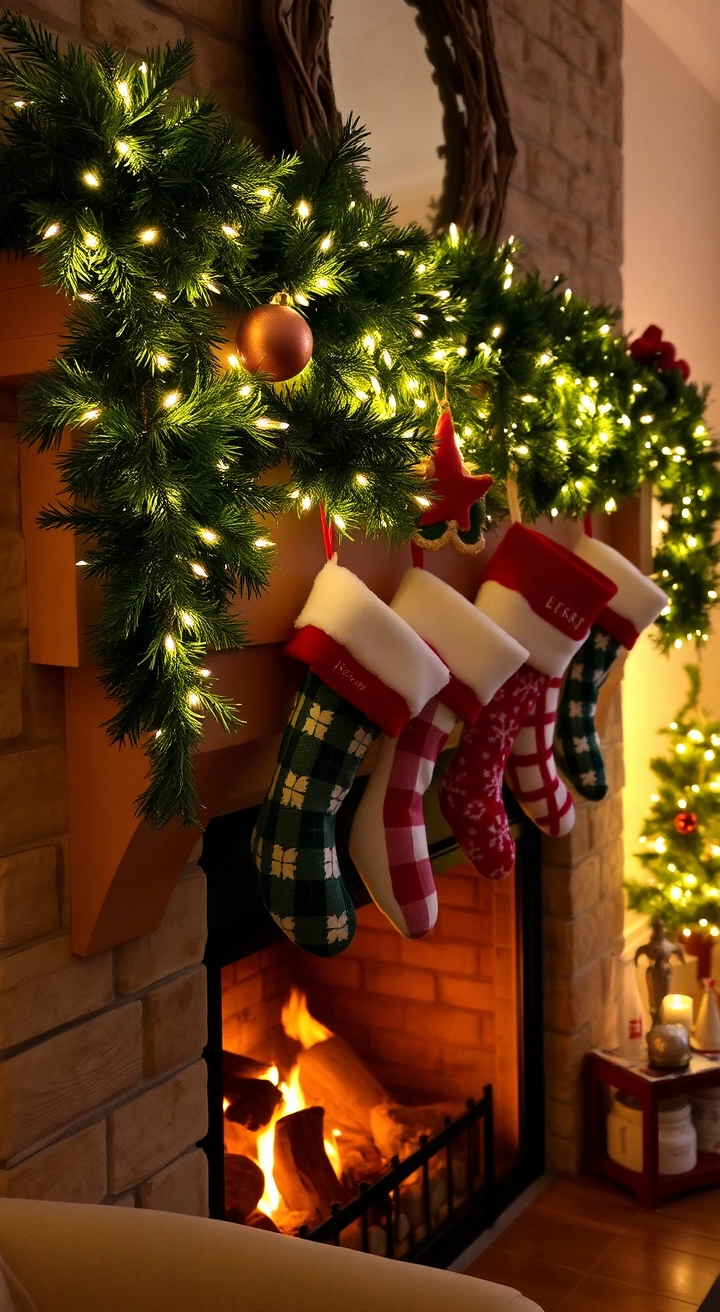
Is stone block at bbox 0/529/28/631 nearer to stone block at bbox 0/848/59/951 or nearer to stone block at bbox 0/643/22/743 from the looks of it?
stone block at bbox 0/643/22/743

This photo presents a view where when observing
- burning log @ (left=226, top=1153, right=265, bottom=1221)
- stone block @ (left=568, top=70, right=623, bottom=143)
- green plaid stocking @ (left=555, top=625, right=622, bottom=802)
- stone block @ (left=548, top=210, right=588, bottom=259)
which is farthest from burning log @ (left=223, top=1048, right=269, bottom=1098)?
stone block @ (left=568, top=70, right=623, bottom=143)

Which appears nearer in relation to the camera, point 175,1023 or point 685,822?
point 175,1023

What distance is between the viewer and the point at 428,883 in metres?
1.46

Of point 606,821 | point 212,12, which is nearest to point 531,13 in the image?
point 212,12

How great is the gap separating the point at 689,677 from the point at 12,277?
291 cm

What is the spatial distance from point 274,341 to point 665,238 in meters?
2.83

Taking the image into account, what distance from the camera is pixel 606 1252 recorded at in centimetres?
225

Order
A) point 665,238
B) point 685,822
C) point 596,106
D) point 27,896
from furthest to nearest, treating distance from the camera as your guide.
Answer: point 665,238 < point 685,822 < point 596,106 < point 27,896

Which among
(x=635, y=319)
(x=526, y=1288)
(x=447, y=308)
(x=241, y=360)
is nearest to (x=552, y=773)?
(x=447, y=308)

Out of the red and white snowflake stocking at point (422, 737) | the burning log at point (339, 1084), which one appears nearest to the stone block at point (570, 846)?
the burning log at point (339, 1084)

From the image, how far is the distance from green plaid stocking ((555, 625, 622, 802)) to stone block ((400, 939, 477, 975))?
678 mm

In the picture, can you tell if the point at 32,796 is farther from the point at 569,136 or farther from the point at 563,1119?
the point at 569,136

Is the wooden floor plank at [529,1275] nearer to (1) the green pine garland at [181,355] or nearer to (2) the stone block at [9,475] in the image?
(1) the green pine garland at [181,355]

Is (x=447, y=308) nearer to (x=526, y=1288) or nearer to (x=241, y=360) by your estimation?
(x=241, y=360)
